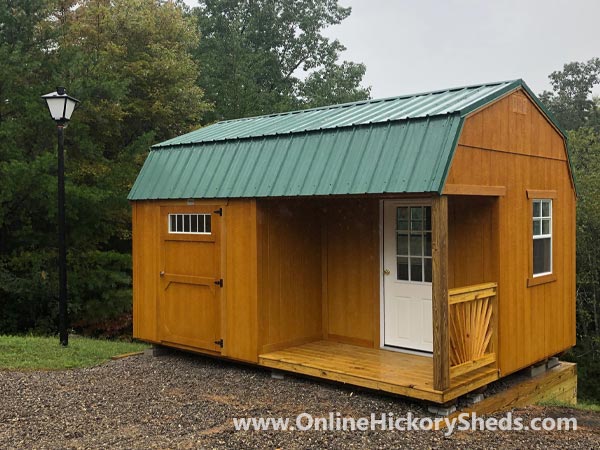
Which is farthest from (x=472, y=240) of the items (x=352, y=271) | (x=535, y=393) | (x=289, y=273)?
(x=289, y=273)

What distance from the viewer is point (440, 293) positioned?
5.45 metres

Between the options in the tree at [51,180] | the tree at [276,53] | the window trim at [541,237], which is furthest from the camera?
the tree at [276,53]

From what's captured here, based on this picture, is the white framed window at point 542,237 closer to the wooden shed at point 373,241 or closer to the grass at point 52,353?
the wooden shed at point 373,241

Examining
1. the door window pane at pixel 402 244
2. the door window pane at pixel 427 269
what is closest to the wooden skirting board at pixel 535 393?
the door window pane at pixel 427 269

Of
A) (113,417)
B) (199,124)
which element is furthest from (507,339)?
(199,124)

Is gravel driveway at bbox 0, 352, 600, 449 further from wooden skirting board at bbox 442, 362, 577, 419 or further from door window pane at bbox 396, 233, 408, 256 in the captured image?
door window pane at bbox 396, 233, 408, 256

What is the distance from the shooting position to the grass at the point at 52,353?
7.58 metres

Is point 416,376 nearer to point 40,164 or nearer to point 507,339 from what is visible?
point 507,339

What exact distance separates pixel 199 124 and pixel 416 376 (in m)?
15.3

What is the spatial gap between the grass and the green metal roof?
2.22 meters

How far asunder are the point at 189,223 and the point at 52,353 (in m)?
2.66

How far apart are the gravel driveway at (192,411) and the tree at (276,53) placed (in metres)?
16.7

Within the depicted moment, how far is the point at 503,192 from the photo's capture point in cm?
639

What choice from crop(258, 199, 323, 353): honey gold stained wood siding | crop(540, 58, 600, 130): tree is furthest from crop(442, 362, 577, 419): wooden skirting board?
crop(540, 58, 600, 130): tree
